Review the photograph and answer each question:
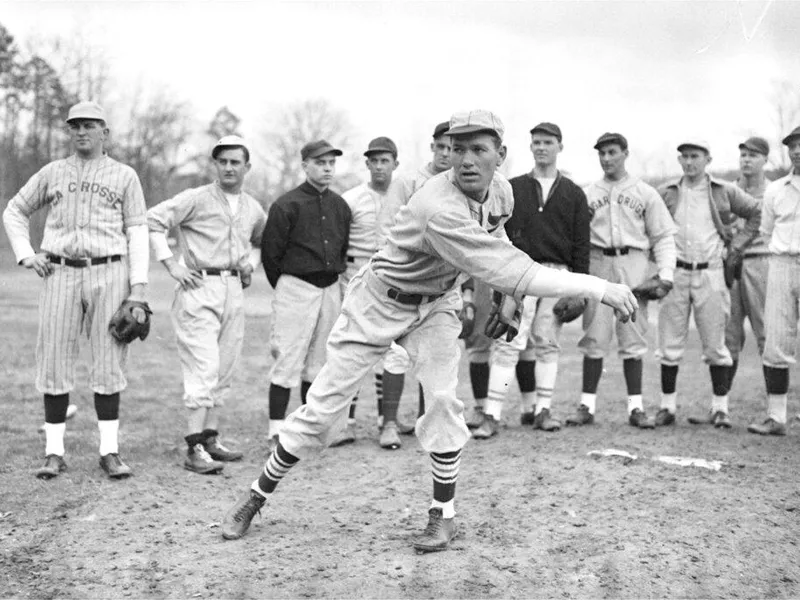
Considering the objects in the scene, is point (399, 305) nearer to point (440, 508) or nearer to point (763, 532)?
point (440, 508)

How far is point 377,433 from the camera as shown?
7910 millimetres

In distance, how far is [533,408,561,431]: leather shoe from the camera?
295 inches

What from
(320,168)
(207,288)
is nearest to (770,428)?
(320,168)

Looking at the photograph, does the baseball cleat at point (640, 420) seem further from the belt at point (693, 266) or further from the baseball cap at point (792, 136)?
the baseball cap at point (792, 136)

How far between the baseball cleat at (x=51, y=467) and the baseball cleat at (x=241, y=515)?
1750 millimetres

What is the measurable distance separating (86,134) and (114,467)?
2.27 m

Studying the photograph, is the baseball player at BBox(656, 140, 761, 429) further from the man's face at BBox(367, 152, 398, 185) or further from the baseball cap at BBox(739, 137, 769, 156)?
the man's face at BBox(367, 152, 398, 185)

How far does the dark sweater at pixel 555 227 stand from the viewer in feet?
24.2

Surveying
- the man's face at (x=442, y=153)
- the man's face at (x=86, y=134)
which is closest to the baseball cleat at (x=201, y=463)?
the man's face at (x=86, y=134)

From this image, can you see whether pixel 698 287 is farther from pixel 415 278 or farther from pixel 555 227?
pixel 415 278

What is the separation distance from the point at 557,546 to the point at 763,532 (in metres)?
1.14

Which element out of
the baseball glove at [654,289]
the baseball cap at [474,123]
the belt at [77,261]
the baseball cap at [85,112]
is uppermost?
the baseball cap at [85,112]

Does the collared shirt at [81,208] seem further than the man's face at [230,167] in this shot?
No

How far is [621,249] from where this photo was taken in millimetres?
7738
